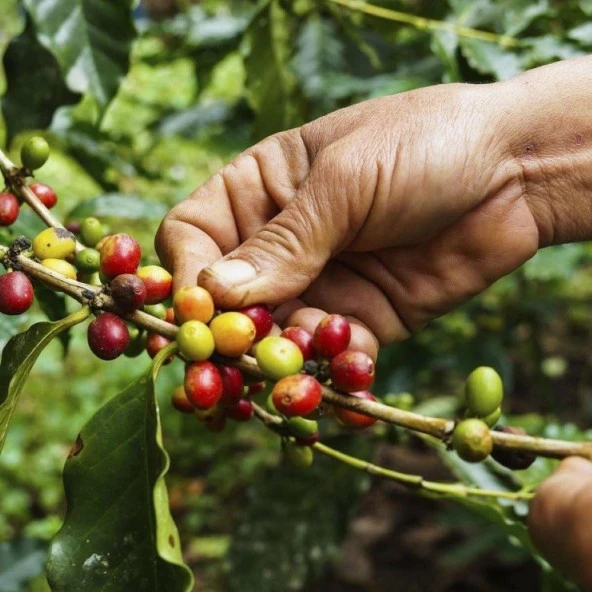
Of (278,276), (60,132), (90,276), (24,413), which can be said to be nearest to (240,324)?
(278,276)

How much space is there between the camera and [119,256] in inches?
51.5

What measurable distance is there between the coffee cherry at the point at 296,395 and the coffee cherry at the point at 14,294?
48 cm

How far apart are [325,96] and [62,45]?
1252mm

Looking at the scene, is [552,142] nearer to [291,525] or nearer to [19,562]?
[291,525]

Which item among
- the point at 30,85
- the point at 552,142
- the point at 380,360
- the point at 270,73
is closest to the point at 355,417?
the point at 552,142

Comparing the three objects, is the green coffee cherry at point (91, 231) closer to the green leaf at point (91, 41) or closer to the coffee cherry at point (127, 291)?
the coffee cherry at point (127, 291)

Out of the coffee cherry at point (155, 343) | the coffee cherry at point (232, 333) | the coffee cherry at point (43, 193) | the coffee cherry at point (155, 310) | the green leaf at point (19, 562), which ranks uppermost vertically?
the coffee cherry at point (43, 193)

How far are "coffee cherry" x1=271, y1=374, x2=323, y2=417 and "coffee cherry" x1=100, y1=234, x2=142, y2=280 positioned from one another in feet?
1.21

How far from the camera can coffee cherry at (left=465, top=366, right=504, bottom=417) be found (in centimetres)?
114


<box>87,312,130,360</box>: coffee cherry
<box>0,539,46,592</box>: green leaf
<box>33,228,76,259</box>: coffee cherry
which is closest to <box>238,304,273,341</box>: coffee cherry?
<box>87,312,130,360</box>: coffee cherry

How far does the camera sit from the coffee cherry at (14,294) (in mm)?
1281

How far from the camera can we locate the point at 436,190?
172 cm

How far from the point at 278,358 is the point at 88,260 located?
472 mm

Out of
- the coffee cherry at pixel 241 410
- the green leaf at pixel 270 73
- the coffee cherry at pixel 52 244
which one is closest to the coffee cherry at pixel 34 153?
the coffee cherry at pixel 52 244
